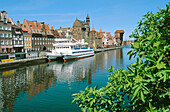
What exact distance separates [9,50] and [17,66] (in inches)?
734

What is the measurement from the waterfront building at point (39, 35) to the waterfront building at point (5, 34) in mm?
18857

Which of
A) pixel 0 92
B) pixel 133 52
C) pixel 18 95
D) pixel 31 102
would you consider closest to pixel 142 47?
pixel 133 52

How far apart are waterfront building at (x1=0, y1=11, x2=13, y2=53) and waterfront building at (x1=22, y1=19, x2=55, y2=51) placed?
18857 mm

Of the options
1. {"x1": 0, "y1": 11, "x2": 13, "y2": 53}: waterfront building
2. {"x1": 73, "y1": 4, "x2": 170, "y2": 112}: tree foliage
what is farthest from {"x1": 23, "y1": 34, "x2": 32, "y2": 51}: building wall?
{"x1": 73, "y1": 4, "x2": 170, "y2": 112}: tree foliage

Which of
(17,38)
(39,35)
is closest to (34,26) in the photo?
(39,35)

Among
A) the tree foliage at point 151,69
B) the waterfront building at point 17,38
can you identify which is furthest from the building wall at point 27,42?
the tree foliage at point 151,69

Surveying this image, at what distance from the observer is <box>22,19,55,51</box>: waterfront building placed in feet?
258

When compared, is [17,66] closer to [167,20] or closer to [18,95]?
[18,95]

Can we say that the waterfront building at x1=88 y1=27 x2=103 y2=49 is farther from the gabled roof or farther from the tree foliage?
the tree foliage

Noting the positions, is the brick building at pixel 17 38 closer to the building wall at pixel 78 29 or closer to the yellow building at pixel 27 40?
the yellow building at pixel 27 40

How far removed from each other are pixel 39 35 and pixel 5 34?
89.0ft

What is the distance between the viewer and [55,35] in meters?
101

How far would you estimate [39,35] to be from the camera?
83.2 m

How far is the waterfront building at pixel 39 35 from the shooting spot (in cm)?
7869
